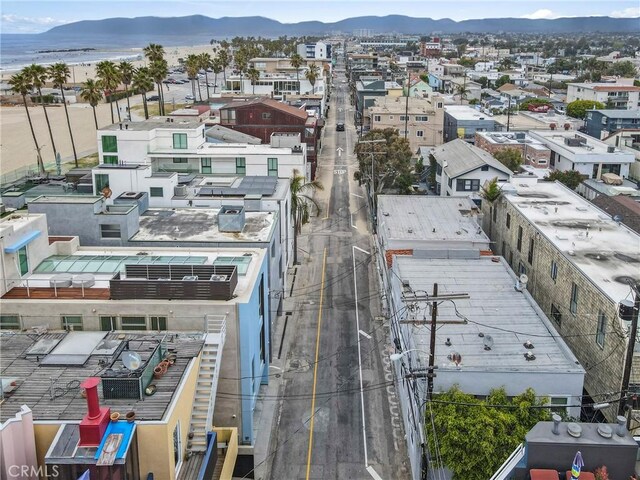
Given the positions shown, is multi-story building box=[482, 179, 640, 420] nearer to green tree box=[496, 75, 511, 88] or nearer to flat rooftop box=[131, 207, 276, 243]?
flat rooftop box=[131, 207, 276, 243]

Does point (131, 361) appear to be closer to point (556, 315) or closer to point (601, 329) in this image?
point (601, 329)

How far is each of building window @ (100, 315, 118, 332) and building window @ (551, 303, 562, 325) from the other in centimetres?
2435

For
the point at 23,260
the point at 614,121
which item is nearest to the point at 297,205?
the point at 23,260

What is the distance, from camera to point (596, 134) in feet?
347

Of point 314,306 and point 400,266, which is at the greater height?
point 400,266

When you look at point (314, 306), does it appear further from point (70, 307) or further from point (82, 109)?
point (82, 109)

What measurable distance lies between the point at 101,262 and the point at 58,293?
452 cm

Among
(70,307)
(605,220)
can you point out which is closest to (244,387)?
(70,307)

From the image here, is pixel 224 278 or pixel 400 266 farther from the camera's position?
pixel 400 266

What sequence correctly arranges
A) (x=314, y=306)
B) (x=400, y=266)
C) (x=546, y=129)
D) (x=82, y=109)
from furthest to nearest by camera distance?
(x=82, y=109) < (x=546, y=129) < (x=314, y=306) < (x=400, y=266)

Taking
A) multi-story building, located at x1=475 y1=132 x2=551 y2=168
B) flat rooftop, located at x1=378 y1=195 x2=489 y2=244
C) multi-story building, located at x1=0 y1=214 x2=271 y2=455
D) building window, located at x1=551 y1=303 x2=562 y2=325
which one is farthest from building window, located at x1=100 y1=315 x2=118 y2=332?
multi-story building, located at x1=475 y1=132 x2=551 y2=168

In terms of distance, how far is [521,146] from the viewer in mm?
84250

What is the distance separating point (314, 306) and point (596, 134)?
251 ft

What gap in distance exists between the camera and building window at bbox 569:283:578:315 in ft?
111
